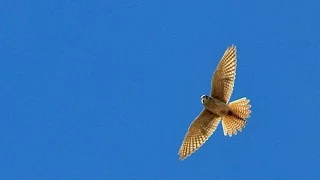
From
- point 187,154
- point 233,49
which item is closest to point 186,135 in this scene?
point 187,154

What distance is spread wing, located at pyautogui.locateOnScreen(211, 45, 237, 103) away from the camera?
119 feet

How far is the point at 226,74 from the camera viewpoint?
36469 millimetres

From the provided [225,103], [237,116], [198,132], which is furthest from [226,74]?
[198,132]

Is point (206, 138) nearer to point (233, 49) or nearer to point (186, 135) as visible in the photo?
point (186, 135)

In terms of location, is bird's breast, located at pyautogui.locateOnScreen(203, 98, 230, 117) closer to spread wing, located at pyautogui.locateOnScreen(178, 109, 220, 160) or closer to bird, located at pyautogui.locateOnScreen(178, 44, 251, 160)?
bird, located at pyautogui.locateOnScreen(178, 44, 251, 160)

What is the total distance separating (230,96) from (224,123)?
95cm

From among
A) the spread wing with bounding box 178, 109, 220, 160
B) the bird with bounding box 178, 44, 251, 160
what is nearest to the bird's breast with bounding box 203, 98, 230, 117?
the bird with bounding box 178, 44, 251, 160

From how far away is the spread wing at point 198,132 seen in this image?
122 feet

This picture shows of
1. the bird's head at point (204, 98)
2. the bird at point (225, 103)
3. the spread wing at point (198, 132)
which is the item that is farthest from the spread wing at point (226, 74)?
the spread wing at point (198, 132)

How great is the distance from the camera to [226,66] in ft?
120

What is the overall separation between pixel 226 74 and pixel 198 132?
7.53ft

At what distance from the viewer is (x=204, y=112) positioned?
122 feet

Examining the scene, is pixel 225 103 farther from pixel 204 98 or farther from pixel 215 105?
pixel 204 98

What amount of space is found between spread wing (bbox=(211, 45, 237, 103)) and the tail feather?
0.51m
